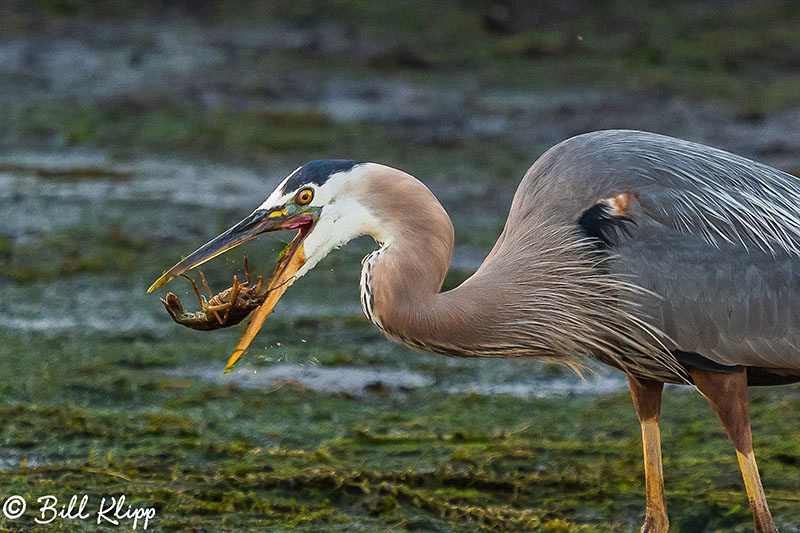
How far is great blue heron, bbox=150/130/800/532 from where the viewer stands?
5.06 m

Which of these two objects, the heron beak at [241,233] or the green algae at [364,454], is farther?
the green algae at [364,454]

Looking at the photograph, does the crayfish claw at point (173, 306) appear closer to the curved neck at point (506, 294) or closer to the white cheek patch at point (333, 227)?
the white cheek patch at point (333, 227)

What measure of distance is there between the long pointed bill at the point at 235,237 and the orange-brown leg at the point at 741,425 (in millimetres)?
1813

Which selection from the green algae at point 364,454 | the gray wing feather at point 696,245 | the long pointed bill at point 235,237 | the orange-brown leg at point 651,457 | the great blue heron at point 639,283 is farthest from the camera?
the green algae at point 364,454

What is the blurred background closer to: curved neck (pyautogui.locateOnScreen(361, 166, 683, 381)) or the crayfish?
the crayfish

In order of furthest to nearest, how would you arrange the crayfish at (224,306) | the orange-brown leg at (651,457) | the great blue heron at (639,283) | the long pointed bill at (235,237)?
the orange-brown leg at (651,457) → the great blue heron at (639,283) → the crayfish at (224,306) → the long pointed bill at (235,237)

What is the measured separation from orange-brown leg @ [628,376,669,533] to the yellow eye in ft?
5.22

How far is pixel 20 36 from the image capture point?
17562 mm
